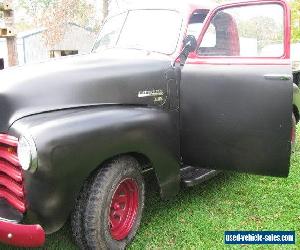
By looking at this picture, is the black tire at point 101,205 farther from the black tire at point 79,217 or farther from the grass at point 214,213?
the grass at point 214,213

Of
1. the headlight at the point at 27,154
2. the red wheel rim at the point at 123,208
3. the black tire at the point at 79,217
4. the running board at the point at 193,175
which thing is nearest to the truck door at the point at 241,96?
the running board at the point at 193,175

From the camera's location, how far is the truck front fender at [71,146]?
259 cm

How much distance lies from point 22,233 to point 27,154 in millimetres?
510

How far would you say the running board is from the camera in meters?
3.82

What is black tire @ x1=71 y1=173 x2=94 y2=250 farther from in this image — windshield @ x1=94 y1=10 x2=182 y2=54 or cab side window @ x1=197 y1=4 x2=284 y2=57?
cab side window @ x1=197 y1=4 x2=284 y2=57

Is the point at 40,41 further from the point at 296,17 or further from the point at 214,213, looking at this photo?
the point at 214,213

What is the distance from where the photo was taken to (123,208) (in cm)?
343

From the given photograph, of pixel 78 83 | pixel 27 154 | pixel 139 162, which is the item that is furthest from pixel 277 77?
pixel 27 154

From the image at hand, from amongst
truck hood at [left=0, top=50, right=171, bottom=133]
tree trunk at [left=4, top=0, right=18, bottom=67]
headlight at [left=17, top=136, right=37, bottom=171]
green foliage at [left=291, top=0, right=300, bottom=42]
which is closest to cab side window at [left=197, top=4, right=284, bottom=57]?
truck hood at [left=0, top=50, right=171, bottom=133]

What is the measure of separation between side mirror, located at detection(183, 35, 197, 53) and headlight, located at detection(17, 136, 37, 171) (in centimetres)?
180

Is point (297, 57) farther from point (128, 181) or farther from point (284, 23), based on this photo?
point (128, 181)

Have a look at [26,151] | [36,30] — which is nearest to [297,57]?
[26,151]

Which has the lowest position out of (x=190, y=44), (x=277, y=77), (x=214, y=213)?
(x=214, y=213)

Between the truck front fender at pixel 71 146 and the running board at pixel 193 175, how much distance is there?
599 millimetres
